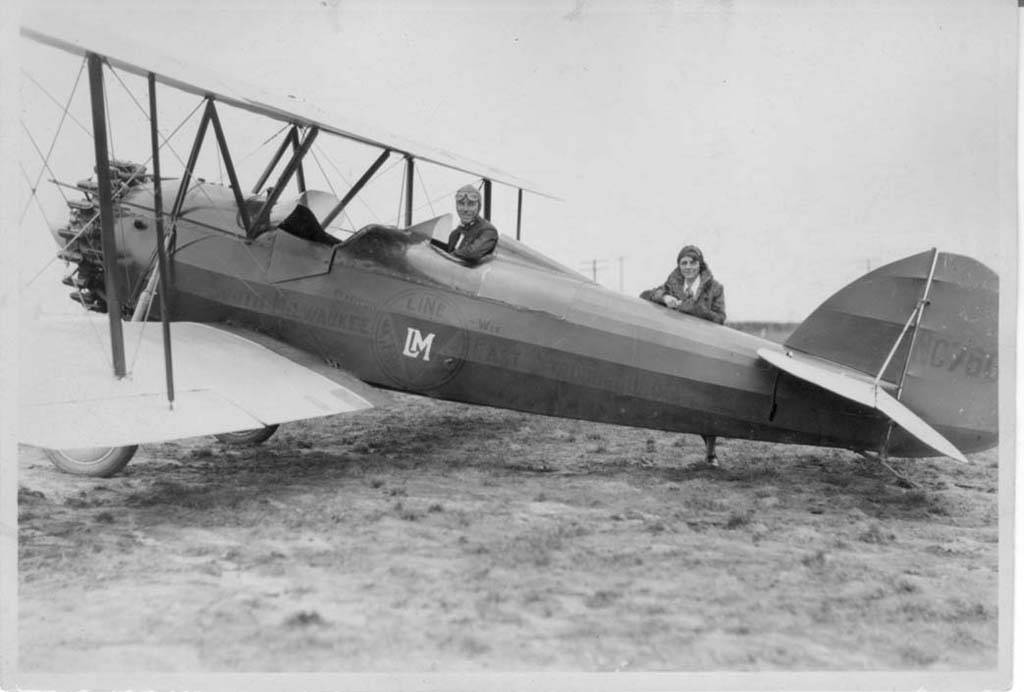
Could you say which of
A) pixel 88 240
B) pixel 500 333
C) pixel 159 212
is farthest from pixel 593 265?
pixel 159 212

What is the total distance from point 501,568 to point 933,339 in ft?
10.6

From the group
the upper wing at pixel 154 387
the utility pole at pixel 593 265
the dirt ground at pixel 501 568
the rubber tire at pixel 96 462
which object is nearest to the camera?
the dirt ground at pixel 501 568

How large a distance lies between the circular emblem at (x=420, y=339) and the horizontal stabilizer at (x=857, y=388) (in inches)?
86.1

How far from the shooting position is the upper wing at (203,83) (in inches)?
Result: 164

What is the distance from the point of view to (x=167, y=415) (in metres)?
4.34

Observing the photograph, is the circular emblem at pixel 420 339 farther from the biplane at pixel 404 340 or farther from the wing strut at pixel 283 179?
the wing strut at pixel 283 179

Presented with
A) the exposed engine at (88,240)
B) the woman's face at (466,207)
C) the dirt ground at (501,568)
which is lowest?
the dirt ground at (501,568)

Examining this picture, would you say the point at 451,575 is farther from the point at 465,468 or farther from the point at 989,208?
the point at 989,208

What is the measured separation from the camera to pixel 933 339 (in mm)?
4777

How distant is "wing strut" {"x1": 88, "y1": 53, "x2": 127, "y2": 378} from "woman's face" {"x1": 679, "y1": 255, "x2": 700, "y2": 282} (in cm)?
397

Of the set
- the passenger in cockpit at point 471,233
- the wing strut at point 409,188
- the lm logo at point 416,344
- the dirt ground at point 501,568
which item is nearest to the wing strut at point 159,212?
the dirt ground at point 501,568

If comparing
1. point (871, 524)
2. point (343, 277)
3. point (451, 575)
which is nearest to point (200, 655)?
point (451, 575)

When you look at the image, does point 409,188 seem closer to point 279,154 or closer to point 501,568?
point 279,154

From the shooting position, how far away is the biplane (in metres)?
4.43
